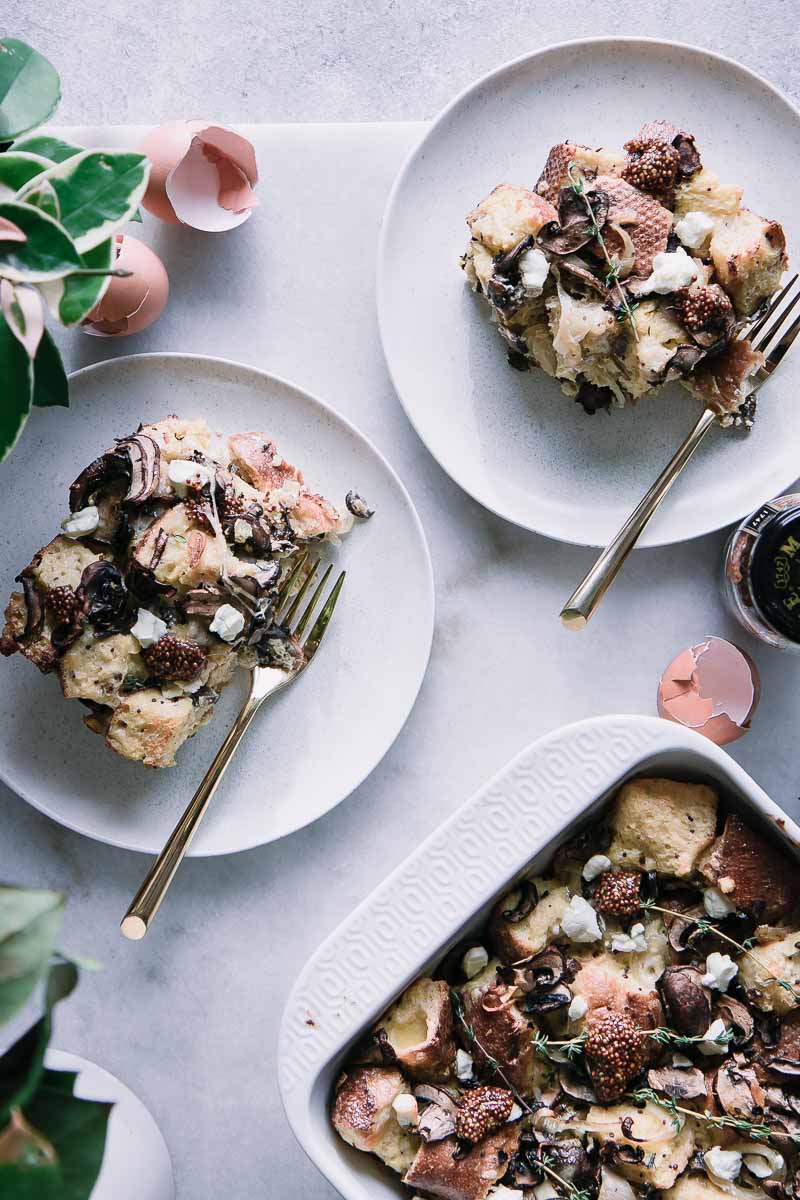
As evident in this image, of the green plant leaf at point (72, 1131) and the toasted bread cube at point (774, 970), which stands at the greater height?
the green plant leaf at point (72, 1131)

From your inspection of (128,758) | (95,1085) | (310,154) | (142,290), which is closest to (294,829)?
(128,758)

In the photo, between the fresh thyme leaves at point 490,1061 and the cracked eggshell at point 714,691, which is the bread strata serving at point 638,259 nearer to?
the cracked eggshell at point 714,691

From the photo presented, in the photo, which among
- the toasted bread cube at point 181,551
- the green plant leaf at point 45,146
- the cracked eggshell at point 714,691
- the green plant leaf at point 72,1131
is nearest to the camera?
the green plant leaf at point 72,1131

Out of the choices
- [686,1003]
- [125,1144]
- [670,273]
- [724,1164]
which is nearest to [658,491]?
[670,273]

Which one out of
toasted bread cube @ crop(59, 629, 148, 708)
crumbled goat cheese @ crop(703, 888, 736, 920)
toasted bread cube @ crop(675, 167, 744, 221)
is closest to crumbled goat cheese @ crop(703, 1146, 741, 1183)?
crumbled goat cheese @ crop(703, 888, 736, 920)

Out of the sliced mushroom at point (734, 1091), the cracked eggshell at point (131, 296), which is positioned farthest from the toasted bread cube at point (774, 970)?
the cracked eggshell at point (131, 296)

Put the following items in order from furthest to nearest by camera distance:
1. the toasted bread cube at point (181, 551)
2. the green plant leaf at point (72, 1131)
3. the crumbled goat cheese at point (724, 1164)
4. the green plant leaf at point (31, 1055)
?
the toasted bread cube at point (181, 551)
the crumbled goat cheese at point (724, 1164)
the green plant leaf at point (72, 1131)
the green plant leaf at point (31, 1055)

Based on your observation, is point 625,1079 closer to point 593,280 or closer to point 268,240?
point 593,280
